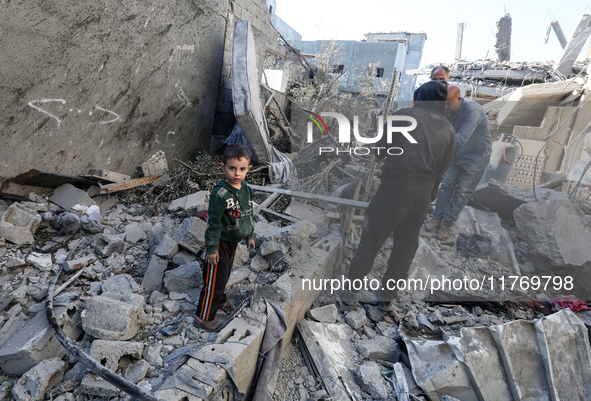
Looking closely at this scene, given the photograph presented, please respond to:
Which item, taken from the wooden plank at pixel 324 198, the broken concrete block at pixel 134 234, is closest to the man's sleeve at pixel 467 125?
the wooden plank at pixel 324 198

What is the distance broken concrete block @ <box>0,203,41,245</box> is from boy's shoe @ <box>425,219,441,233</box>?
399 centimetres

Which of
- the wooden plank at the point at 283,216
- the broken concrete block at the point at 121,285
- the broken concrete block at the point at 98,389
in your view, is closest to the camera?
the broken concrete block at the point at 98,389

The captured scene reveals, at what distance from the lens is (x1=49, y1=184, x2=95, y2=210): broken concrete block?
362 cm

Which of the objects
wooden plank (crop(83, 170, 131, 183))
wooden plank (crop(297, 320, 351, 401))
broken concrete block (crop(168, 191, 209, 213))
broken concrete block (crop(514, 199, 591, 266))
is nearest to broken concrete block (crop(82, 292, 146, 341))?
wooden plank (crop(297, 320, 351, 401))

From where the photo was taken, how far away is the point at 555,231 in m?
3.45

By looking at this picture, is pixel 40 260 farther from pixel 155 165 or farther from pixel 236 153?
pixel 155 165

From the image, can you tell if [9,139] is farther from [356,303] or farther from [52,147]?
[356,303]

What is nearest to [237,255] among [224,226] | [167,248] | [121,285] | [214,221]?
[167,248]

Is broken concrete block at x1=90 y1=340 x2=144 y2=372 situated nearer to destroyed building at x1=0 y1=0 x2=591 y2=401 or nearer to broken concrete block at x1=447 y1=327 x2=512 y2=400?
destroyed building at x1=0 y1=0 x2=591 y2=401

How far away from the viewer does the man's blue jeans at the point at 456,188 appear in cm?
302

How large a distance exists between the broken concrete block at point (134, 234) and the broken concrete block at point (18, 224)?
33.0 inches

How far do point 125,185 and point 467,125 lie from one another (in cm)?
410

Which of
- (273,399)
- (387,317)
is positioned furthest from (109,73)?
(387,317)

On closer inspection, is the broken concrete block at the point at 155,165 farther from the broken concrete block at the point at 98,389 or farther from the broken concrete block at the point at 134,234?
the broken concrete block at the point at 98,389
